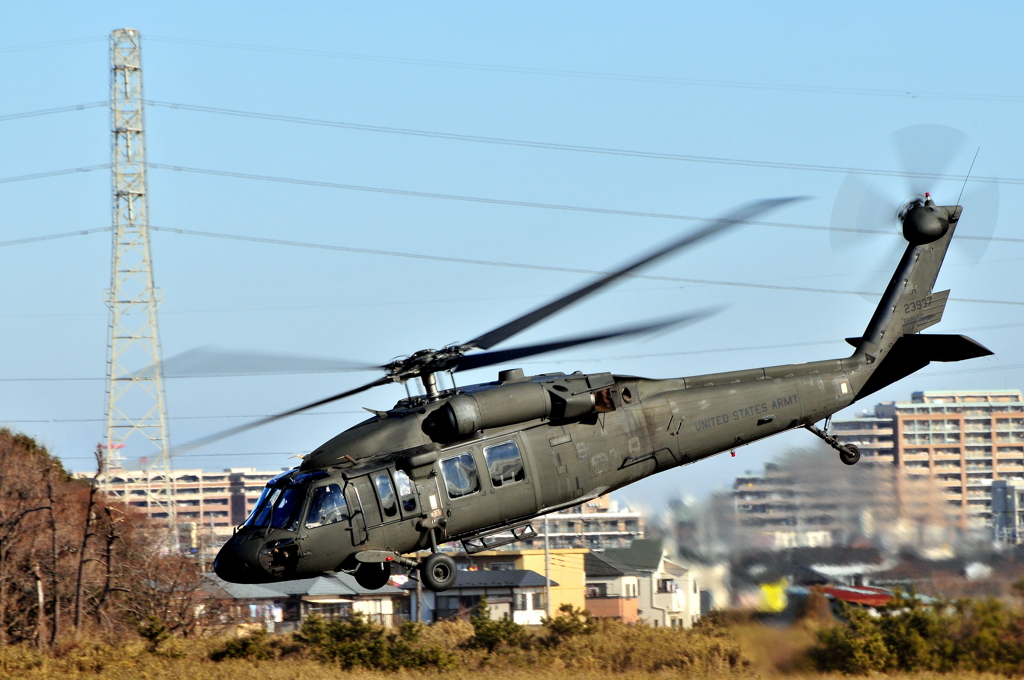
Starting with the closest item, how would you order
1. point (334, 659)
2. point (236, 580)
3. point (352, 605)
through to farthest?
point (236, 580) → point (334, 659) → point (352, 605)

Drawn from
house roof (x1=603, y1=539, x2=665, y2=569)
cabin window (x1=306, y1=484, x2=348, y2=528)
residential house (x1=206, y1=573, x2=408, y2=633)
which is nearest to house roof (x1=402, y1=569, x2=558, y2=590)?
residential house (x1=206, y1=573, x2=408, y2=633)

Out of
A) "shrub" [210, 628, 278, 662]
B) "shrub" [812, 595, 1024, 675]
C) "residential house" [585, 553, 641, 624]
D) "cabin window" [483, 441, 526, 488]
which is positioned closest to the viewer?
"cabin window" [483, 441, 526, 488]

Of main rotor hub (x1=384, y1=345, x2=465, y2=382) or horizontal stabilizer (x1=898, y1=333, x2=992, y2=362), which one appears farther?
horizontal stabilizer (x1=898, y1=333, x2=992, y2=362)

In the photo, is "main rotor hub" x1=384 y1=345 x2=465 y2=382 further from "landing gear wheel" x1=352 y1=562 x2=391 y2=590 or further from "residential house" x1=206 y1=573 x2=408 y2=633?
"residential house" x1=206 y1=573 x2=408 y2=633

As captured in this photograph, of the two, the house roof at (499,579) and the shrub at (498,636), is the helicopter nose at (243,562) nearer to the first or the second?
the shrub at (498,636)

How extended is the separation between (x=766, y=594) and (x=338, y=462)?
41.8 feet

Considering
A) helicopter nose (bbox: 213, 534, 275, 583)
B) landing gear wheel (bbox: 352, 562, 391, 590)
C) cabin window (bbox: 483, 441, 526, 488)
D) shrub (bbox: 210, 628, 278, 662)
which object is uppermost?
cabin window (bbox: 483, 441, 526, 488)

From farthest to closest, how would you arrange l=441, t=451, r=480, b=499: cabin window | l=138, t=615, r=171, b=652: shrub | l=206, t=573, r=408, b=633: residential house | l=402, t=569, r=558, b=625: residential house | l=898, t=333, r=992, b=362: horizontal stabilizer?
1. l=402, t=569, r=558, b=625: residential house
2. l=206, t=573, r=408, b=633: residential house
3. l=138, t=615, r=171, b=652: shrub
4. l=898, t=333, r=992, b=362: horizontal stabilizer
5. l=441, t=451, r=480, b=499: cabin window

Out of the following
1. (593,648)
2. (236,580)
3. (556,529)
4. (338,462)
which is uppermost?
(338,462)

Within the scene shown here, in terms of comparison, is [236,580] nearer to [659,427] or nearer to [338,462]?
[338,462]

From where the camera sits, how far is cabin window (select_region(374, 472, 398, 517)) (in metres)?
17.2

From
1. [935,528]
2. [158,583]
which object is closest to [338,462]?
[935,528]

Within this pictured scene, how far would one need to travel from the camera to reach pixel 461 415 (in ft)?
56.3

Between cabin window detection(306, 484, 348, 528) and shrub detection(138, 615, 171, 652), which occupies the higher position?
cabin window detection(306, 484, 348, 528)
